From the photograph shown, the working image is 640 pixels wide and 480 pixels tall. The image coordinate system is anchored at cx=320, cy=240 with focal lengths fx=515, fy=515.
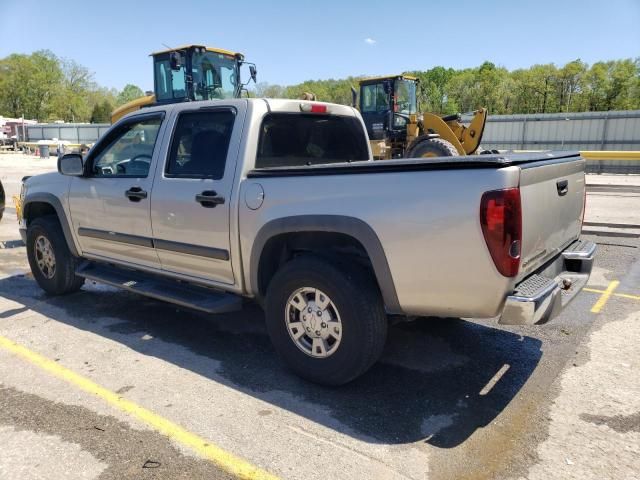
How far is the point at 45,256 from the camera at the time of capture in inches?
220

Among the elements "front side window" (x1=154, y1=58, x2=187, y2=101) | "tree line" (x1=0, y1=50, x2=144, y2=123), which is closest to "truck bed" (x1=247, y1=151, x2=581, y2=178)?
"front side window" (x1=154, y1=58, x2=187, y2=101)

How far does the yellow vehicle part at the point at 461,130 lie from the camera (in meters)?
14.1

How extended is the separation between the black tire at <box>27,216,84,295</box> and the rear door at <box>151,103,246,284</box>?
1.64m

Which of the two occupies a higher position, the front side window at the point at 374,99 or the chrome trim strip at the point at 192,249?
the front side window at the point at 374,99

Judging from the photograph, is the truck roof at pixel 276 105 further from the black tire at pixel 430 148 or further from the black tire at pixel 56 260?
the black tire at pixel 430 148

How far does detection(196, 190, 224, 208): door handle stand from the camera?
150 inches

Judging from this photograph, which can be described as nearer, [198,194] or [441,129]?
[198,194]

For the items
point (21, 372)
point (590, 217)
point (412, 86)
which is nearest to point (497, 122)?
point (412, 86)

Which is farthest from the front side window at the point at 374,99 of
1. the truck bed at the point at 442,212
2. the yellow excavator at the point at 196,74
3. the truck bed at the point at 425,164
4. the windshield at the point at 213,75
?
the truck bed at the point at 442,212

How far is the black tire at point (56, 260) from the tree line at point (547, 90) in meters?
46.3

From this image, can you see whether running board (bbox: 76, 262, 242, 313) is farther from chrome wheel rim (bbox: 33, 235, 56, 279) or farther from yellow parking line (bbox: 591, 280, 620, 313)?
yellow parking line (bbox: 591, 280, 620, 313)

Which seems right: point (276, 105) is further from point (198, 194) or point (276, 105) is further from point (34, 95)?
point (34, 95)

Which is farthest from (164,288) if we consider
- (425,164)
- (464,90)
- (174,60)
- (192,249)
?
(464,90)

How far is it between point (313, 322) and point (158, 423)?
3.75 ft
